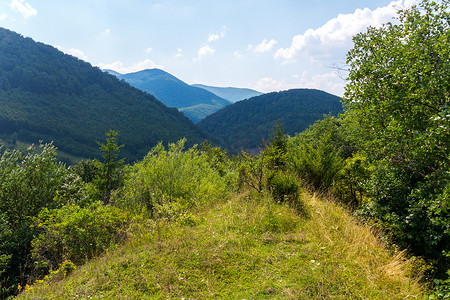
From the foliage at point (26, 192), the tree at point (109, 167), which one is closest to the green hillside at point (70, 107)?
the tree at point (109, 167)

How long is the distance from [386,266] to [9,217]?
13532mm

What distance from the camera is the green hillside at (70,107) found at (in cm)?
10550

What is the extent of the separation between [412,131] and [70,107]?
154 metres

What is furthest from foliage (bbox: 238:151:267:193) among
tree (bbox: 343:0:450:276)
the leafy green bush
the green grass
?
tree (bbox: 343:0:450:276)

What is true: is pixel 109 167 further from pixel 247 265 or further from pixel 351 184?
pixel 351 184

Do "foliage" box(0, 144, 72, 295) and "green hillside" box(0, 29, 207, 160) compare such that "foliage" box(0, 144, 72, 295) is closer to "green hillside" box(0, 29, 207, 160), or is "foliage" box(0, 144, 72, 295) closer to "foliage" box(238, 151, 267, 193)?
"foliage" box(238, 151, 267, 193)

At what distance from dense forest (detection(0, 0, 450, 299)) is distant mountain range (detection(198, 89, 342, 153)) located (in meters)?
125

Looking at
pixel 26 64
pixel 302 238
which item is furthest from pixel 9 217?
pixel 26 64

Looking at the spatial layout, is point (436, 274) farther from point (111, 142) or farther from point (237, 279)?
point (111, 142)

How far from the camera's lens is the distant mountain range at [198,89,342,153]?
146 m

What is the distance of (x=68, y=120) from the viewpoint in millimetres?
118625

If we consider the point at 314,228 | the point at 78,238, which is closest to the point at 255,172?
the point at 314,228

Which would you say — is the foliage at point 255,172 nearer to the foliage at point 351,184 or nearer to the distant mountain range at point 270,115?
the foliage at point 351,184

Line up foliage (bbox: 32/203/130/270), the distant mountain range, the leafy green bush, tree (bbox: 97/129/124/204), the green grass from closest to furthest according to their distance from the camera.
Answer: the green grass → foliage (bbox: 32/203/130/270) → the leafy green bush → tree (bbox: 97/129/124/204) → the distant mountain range
